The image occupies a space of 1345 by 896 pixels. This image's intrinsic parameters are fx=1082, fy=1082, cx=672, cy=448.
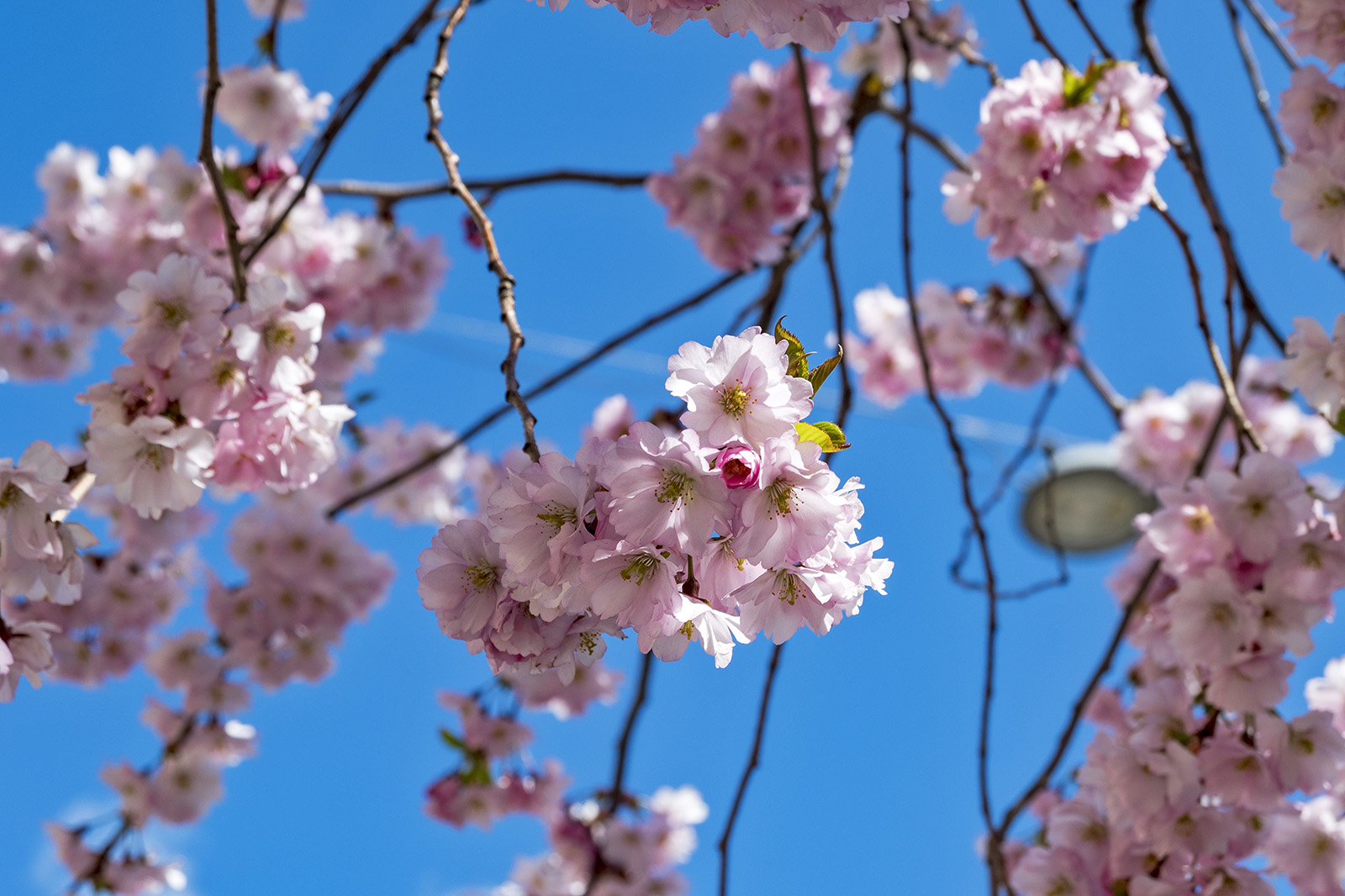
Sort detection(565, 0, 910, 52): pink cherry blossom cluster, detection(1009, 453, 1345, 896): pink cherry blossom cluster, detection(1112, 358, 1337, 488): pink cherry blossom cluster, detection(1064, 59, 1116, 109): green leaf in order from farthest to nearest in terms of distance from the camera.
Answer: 1. detection(1112, 358, 1337, 488): pink cherry blossom cluster
2. detection(1064, 59, 1116, 109): green leaf
3. detection(1009, 453, 1345, 896): pink cherry blossom cluster
4. detection(565, 0, 910, 52): pink cherry blossom cluster

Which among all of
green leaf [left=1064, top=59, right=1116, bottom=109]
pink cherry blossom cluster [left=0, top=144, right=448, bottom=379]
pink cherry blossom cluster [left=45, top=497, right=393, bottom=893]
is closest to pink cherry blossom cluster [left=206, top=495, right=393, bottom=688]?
pink cherry blossom cluster [left=45, top=497, right=393, bottom=893]

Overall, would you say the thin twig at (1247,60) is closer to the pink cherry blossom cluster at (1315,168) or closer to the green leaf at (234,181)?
the pink cherry blossom cluster at (1315,168)

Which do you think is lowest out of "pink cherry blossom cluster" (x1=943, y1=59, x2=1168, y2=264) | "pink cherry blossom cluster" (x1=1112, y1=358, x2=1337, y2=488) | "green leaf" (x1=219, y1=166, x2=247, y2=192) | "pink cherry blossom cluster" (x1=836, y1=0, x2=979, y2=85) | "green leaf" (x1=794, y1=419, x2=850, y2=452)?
"green leaf" (x1=794, y1=419, x2=850, y2=452)

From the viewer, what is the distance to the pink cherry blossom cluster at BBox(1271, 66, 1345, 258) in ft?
5.24

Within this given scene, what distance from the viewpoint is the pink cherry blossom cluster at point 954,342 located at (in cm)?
352

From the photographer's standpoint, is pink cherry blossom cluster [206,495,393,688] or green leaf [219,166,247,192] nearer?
green leaf [219,166,247,192]

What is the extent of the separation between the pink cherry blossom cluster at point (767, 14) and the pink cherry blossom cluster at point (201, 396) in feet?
1.97

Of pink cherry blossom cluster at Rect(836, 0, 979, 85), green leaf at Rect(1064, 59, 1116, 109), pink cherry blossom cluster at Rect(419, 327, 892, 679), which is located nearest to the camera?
pink cherry blossom cluster at Rect(419, 327, 892, 679)

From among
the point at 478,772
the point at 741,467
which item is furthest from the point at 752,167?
the point at 741,467

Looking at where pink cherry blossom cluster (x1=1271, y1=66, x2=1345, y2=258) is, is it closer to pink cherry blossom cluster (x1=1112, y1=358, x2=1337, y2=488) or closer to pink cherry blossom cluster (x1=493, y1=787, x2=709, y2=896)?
pink cherry blossom cluster (x1=1112, y1=358, x2=1337, y2=488)

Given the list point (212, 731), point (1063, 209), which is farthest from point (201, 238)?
point (1063, 209)

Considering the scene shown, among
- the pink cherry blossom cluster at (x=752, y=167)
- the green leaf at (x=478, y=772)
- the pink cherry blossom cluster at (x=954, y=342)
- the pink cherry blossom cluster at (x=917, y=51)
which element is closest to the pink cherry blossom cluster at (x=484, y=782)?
the green leaf at (x=478, y=772)

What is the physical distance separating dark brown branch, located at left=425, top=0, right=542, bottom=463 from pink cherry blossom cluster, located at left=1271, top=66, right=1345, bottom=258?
1.23m

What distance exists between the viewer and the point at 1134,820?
1648 mm
